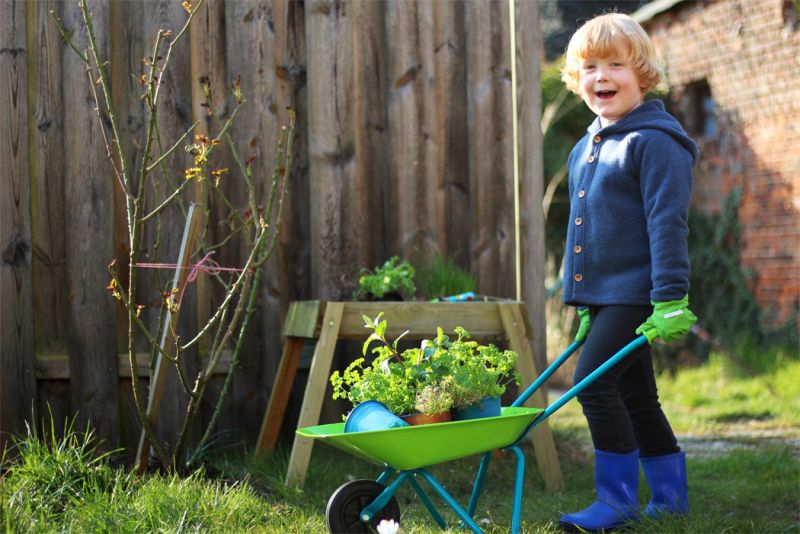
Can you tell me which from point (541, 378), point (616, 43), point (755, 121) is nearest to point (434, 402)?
point (541, 378)

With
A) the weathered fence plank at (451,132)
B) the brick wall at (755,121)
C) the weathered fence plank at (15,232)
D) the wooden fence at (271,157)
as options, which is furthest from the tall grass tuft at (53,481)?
the brick wall at (755,121)

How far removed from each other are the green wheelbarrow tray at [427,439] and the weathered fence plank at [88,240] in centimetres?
160

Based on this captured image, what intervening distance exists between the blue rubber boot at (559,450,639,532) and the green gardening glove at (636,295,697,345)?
1.53ft

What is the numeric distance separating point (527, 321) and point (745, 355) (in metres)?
4.41

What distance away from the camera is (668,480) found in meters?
3.34

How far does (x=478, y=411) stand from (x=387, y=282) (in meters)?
1.30

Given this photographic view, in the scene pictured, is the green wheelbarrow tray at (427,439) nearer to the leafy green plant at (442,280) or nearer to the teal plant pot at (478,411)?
the teal plant pot at (478,411)

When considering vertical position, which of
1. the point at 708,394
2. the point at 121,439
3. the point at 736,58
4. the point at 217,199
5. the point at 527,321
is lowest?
the point at 708,394

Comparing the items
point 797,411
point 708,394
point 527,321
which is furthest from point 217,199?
point 708,394

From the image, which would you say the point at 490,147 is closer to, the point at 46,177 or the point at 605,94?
the point at 605,94

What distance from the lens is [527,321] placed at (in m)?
4.08

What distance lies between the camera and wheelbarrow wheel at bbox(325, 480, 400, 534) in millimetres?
2672

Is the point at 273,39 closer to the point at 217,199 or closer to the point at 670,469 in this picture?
the point at 217,199

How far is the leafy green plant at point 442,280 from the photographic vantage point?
169 inches
